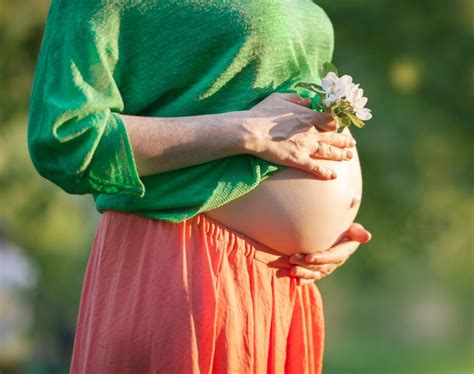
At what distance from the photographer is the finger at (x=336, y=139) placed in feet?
8.54

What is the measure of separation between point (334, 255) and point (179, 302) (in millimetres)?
520

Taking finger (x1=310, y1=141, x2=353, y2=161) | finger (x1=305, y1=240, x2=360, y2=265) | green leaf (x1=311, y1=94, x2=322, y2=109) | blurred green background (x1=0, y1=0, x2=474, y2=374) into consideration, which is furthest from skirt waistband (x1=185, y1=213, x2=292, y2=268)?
blurred green background (x1=0, y1=0, x2=474, y2=374)

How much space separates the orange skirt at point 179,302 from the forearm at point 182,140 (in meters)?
0.15

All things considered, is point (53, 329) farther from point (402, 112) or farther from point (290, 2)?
point (290, 2)

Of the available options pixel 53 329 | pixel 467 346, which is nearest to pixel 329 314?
pixel 467 346

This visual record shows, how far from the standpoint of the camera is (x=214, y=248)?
248 cm

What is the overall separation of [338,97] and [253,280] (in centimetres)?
47

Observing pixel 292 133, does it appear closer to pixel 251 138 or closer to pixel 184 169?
pixel 251 138

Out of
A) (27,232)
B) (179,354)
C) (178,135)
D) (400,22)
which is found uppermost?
(400,22)

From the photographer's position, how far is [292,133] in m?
2.52

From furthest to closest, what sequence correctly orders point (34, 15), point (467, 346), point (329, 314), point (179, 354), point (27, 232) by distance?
1. point (329, 314)
2. point (467, 346)
3. point (27, 232)
4. point (34, 15)
5. point (179, 354)

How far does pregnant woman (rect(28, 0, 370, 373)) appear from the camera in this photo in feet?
7.72

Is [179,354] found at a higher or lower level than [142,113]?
lower

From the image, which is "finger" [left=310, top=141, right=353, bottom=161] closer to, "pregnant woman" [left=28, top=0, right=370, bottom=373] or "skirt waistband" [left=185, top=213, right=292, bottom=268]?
"pregnant woman" [left=28, top=0, right=370, bottom=373]
